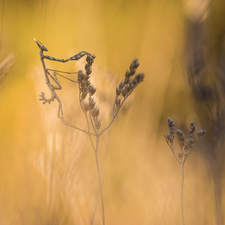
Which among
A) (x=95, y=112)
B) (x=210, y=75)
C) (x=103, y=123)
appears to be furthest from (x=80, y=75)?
(x=210, y=75)

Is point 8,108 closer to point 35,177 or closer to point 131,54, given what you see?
point 35,177

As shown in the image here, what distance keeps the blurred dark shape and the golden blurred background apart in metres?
0.02

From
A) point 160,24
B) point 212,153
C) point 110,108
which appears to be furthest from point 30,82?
point 212,153

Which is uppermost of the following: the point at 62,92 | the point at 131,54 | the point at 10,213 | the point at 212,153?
the point at 131,54

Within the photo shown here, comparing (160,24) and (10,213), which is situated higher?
(160,24)

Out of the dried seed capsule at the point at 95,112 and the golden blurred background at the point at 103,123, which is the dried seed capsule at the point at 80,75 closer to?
the dried seed capsule at the point at 95,112

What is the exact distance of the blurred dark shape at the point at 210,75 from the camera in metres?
0.40

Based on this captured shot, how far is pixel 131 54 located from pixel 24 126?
327 mm

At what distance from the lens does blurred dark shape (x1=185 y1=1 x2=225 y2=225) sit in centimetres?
40

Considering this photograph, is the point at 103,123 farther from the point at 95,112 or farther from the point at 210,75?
the point at 210,75

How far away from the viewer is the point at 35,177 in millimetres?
397

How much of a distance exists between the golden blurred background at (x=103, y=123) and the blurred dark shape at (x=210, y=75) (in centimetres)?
2

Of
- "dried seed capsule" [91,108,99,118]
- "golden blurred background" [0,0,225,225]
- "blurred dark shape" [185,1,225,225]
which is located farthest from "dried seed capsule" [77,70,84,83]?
"blurred dark shape" [185,1,225,225]

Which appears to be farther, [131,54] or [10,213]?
[131,54]
